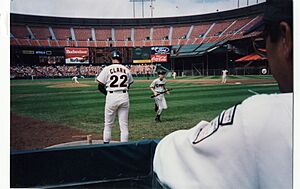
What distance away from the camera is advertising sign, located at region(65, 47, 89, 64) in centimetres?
272

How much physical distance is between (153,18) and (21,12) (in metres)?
1.12

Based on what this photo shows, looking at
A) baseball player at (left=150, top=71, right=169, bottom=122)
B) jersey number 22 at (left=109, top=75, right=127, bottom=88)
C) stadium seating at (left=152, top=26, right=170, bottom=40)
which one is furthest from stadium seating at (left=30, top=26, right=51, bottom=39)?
baseball player at (left=150, top=71, right=169, bottom=122)

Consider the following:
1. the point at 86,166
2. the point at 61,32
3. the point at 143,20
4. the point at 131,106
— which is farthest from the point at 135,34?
the point at 86,166

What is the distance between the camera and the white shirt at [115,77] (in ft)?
8.68

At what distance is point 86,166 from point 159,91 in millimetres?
1567

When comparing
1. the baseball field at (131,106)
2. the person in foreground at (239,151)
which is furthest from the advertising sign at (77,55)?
the person in foreground at (239,151)

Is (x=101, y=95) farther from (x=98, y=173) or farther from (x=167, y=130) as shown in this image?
(x=98, y=173)

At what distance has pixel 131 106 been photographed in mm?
3318

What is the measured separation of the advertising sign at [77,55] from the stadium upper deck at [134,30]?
2.3 inches

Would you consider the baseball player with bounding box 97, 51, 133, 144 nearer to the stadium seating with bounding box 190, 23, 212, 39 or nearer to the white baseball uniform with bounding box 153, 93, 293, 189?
the stadium seating with bounding box 190, 23, 212, 39

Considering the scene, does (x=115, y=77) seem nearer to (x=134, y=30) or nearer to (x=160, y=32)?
(x=134, y=30)

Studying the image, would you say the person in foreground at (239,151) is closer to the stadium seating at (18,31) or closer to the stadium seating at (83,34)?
the stadium seating at (18,31)

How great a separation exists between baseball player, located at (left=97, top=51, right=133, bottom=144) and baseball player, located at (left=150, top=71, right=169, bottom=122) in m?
0.41
